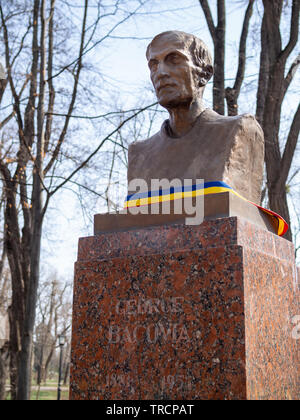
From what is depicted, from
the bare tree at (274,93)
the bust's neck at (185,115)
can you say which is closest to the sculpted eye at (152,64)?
the bust's neck at (185,115)

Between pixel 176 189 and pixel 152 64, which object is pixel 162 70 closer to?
pixel 152 64

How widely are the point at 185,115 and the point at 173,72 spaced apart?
0.39m

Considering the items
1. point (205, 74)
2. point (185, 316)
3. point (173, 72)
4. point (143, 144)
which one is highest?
point (205, 74)

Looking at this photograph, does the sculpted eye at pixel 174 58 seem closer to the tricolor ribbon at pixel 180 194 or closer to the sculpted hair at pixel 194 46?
the sculpted hair at pixel 194 46

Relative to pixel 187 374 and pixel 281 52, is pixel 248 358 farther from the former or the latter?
pixel 281 52

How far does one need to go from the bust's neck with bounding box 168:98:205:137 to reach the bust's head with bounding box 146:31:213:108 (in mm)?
67

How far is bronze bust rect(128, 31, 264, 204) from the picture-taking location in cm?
394

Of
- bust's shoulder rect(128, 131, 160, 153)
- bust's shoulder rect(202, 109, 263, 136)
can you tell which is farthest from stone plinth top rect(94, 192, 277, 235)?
bust's shoulder rect(128, 131, 160, 153)

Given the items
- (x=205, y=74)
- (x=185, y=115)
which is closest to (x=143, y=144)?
(x=185, y=115)

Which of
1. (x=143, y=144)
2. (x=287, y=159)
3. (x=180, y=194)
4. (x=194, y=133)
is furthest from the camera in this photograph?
(x=287, y=159)

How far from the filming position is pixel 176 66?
162 inches

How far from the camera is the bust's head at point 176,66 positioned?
13.5 ft
